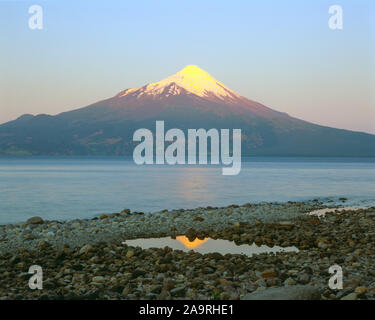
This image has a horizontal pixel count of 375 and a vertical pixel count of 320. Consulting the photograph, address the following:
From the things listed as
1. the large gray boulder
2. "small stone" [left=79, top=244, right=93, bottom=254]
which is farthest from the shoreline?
the large gray boulder

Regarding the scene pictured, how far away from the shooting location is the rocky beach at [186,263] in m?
8.98

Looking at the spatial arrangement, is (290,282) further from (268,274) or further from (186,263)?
(186,263)

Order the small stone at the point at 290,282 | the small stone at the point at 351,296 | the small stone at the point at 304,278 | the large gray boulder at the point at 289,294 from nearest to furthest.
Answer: the large gray boulder at the point at 289,294
the small stone at the point at 351,296
the small stone at the point at 290,282
the small stone at the point at 304,278

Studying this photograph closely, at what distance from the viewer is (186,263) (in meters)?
11.6

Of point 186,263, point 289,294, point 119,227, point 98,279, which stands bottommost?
point 119,227

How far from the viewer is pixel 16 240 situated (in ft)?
50.2

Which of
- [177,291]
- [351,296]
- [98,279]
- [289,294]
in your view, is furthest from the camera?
[98,279]

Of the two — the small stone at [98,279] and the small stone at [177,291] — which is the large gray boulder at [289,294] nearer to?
the small stone at [177,291]

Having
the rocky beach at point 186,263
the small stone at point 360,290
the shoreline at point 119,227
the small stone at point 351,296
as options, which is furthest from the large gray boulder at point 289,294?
the shoreline at point 119,227

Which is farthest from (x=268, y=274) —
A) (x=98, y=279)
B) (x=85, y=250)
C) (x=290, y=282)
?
(x=85, y=250)

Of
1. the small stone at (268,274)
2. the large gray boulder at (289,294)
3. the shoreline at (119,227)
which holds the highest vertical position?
the large gray boulder at (289,294)
